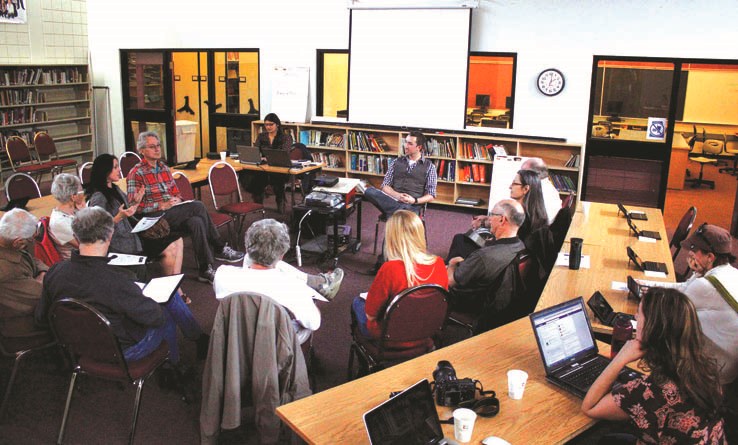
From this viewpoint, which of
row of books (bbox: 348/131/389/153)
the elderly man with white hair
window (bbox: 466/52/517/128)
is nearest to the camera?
the elderly man with white hair

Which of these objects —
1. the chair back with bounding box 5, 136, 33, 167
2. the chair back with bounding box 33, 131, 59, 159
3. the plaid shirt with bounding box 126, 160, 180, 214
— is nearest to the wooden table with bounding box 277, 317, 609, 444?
the plaid shirt with bounding box 126, 160, 180, 214

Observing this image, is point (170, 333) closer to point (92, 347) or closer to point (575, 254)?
point (92, 347)

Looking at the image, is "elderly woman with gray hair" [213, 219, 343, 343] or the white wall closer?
"elderly woman with gray hair" [213, 219, 343, 343]

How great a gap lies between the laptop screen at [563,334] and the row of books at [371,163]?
689 cm

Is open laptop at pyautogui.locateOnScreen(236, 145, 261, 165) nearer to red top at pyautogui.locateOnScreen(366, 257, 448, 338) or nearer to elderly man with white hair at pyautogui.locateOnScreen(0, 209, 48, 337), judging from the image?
elderly man with white hair at pyautogui.locateOnScreen(0, 209, 48, 337)

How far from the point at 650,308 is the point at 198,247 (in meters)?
4.71

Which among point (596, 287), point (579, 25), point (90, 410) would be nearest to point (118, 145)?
point (579, 25)

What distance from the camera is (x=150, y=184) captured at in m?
6.04

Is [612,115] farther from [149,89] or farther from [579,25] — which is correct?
[149,89]

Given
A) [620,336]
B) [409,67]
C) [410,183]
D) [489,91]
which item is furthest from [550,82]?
[620,336]

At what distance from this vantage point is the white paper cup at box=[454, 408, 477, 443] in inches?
92.9

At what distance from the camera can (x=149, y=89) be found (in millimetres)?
11898

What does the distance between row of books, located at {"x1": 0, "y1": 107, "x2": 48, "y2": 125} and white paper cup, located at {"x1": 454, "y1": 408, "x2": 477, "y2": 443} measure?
400 inches

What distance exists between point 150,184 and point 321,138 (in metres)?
4.68
